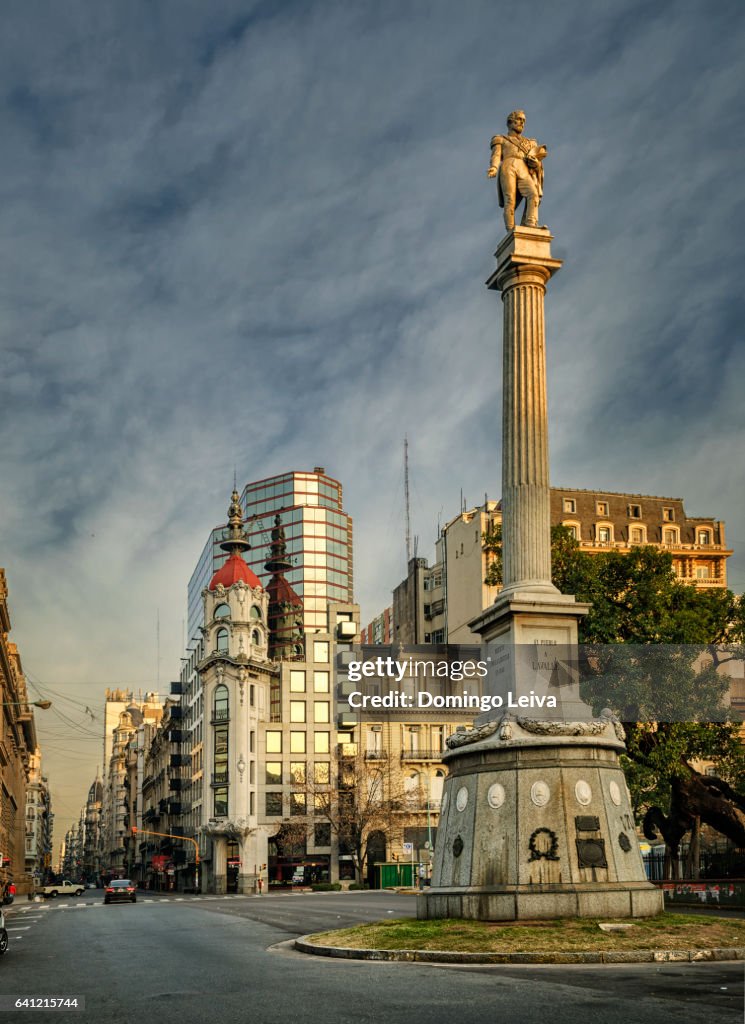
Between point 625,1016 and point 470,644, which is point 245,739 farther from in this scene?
point 625,1016

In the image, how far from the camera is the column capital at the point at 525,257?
2588cm

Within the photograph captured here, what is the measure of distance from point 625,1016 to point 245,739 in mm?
77565

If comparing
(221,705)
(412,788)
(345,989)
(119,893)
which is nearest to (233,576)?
(221,705)

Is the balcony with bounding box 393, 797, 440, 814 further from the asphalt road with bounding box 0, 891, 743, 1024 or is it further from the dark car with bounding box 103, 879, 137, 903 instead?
the asphalt road with bounding box 0, 891, 743, 1024

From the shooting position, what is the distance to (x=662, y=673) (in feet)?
120

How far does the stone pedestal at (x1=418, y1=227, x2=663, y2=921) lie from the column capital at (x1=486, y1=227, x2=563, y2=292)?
3.9 inches

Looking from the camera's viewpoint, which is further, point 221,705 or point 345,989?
point 221,705

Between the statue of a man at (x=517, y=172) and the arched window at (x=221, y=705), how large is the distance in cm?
6632

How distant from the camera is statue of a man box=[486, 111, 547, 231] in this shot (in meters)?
27.2

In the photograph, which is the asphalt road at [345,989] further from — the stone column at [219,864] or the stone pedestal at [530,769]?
the stone column at [219,864]

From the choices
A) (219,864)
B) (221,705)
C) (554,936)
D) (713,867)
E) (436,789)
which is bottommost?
(219,864)

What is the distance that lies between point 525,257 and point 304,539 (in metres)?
132

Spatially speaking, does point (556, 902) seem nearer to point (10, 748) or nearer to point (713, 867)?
point (713, 867)

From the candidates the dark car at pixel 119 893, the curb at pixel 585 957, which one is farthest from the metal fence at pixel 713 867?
the dark car at pixel 119 893
